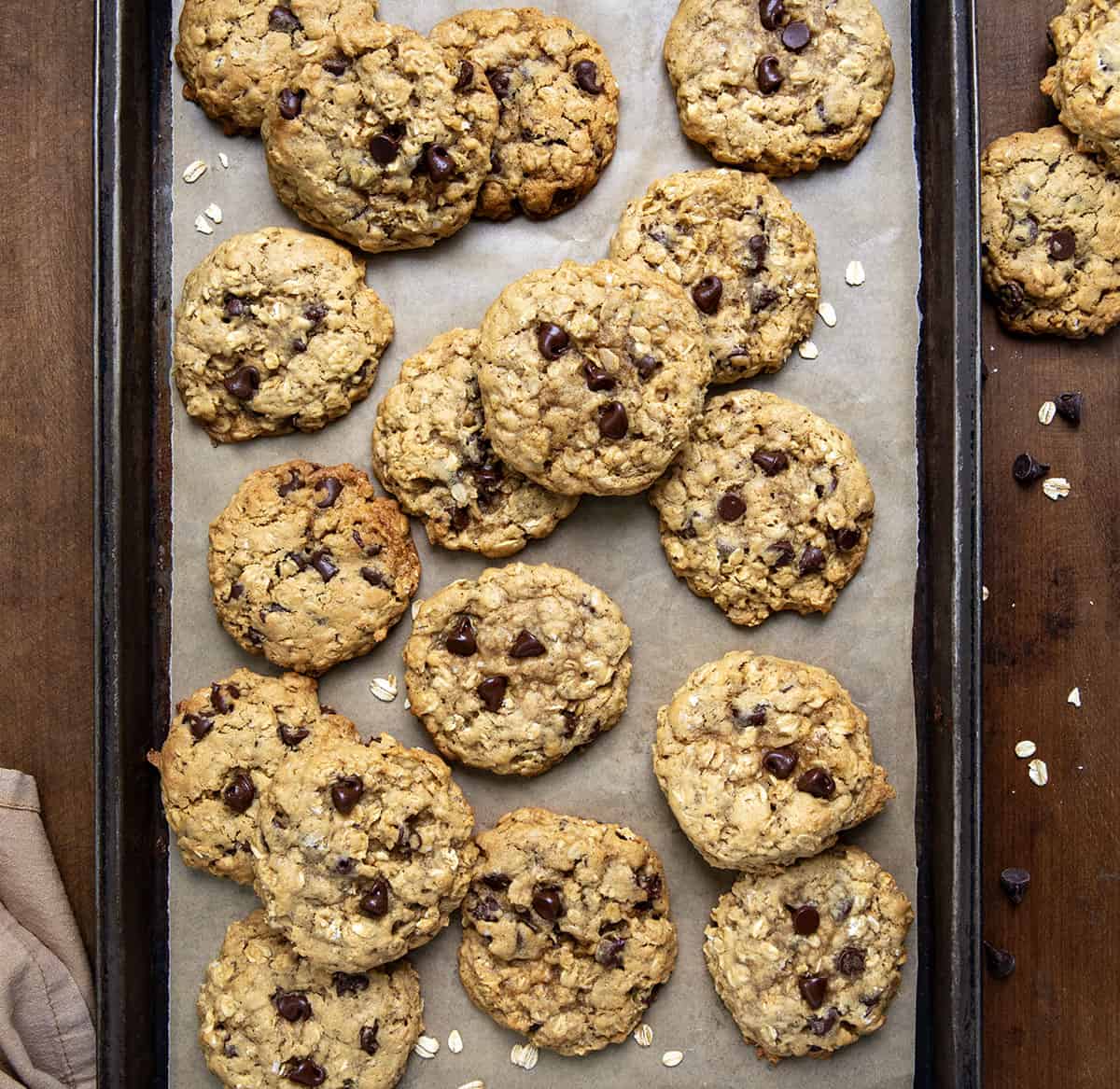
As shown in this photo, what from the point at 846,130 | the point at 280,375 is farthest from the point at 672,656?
the point at 846,130

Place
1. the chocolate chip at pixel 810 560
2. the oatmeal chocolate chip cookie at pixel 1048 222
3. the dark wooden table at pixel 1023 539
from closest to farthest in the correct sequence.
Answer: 1. the chocolate chip at pixel 810 560
2. the oatmeal chocolate chip cookie at pixel 1048 222
3. the dark wooden table at pixel 1023 539

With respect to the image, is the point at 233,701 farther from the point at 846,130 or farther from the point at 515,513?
the point at 846,130

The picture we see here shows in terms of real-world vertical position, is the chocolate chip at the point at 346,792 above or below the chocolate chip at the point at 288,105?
below

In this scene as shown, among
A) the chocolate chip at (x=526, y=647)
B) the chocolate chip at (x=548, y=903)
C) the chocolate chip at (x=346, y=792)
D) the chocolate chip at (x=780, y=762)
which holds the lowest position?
the chocolate chip at (x=548, y=903)

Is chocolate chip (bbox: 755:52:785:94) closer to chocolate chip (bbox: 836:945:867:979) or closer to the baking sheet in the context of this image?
the baking sheet

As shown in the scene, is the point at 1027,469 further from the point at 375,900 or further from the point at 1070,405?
the point at 375,900

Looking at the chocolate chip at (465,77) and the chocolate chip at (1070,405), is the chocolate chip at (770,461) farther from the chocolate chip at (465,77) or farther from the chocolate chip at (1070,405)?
the chocolate chip at (465,77)

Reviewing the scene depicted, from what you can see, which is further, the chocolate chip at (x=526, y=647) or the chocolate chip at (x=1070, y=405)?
the chocolate chip at (x=1070, y=405)

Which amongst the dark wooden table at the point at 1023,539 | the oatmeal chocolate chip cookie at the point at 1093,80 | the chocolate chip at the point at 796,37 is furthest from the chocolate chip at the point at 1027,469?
the chocolate chip at the point at 796,37
